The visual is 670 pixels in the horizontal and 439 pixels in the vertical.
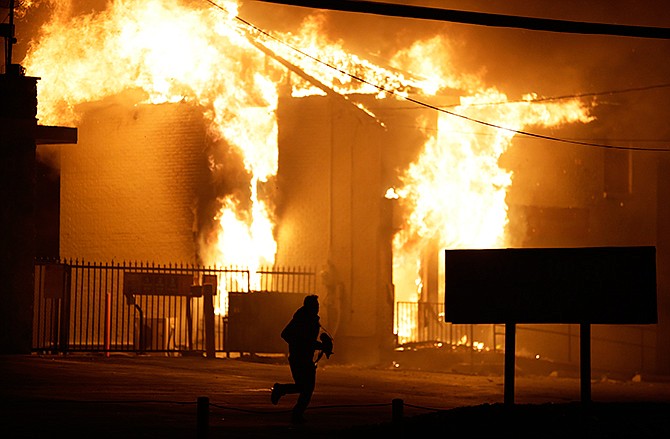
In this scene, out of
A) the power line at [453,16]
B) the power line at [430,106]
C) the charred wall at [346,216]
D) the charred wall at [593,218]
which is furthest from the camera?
the charred wall at [593,218]

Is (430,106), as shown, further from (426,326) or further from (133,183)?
(133,183)

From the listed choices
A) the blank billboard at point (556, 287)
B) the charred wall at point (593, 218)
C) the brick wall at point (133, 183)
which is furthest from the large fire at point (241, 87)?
the blank billboard at point (556, 287)

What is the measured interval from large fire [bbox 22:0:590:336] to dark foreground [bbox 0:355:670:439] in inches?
223

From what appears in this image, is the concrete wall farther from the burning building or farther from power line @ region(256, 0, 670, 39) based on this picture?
power line @ region(256, 0, 670, 39)

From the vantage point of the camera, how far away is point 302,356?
14102 mm

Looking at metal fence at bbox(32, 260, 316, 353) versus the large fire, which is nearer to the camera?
metal fence at bbox(32, 260, 316, 353)

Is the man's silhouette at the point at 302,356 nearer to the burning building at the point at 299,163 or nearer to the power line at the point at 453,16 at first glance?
the power line at the point at 453,16

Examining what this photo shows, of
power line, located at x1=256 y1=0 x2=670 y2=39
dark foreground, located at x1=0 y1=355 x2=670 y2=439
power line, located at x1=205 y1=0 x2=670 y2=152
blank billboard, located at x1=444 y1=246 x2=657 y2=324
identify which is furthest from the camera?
power line, located at x1=205 y1=0 x2=670 y2=152

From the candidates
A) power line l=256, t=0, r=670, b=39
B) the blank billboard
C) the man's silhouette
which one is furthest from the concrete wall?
the blank billboard

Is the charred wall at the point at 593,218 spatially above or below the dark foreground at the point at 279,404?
above

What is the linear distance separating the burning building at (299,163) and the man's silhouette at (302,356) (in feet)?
43.2

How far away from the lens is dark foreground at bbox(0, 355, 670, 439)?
12.8 meters

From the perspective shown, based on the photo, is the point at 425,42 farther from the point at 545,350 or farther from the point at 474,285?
the point at 474,285

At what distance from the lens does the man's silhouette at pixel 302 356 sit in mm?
13898
